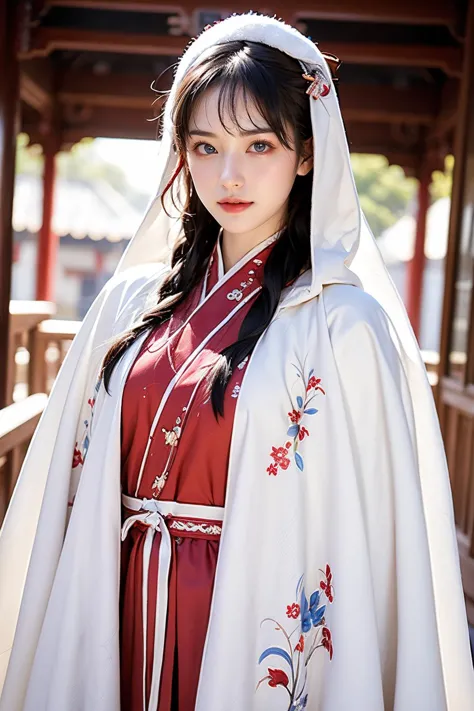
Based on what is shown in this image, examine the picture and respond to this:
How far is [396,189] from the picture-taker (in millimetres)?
38562

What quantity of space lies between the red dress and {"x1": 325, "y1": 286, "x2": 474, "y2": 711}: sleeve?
0.22m

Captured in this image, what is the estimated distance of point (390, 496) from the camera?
63.9 inches

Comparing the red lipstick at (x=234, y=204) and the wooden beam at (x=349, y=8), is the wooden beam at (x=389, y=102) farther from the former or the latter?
the red lipstick at (x=234, y=204)

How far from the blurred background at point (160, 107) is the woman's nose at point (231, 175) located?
32 cm

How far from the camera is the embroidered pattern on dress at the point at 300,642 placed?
1.59m

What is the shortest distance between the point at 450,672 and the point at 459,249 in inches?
110

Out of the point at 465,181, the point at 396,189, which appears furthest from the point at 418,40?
the point at 396,189

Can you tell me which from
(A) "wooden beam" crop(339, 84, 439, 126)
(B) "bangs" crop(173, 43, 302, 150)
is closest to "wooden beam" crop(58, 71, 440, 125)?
(A) "wooden beam" crop(339, 84, 439, 126)

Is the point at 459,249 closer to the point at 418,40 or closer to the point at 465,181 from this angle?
the point at 465,181

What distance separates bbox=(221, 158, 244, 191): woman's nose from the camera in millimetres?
1658

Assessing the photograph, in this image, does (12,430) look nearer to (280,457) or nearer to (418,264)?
(280,457)

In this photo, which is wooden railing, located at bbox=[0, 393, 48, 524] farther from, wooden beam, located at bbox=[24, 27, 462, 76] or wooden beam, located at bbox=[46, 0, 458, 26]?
wooden beam, located at bbox=[24, 27, 462, 76]

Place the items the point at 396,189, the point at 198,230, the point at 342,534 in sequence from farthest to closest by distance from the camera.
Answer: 1. the point at 396,189
2. the point at 198,230
3. the point at 342,534

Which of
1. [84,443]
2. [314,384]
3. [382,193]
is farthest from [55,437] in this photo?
[382,193]
